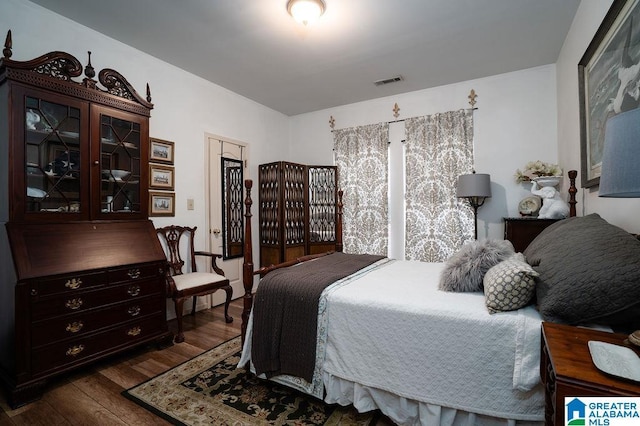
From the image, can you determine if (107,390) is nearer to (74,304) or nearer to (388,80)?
(74,304)

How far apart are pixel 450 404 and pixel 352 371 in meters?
0.52

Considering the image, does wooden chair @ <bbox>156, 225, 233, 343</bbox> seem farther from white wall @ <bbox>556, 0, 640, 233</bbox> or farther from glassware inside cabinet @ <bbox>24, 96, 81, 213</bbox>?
white wall @ <bbox>556, 0, 640, 233</bbox>

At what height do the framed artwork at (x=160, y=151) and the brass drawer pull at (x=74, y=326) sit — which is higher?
the framed artwork at (x=160, y=151)

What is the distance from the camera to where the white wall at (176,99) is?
2398 mm

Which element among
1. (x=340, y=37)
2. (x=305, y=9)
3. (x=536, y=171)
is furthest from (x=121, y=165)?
(x=536, y=171)

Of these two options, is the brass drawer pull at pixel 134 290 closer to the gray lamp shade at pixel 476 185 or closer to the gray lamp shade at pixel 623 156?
the gray lamp shade at pixel 623 156

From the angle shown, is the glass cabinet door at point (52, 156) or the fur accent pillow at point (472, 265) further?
the glass cabinet door at point (52, 156)

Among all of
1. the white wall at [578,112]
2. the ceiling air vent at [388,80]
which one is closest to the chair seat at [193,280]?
the ceiling air vent at [388,80]

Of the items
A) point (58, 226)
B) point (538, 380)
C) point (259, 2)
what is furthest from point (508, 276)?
point (58, 226)

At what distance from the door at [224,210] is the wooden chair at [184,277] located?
0.38 metres

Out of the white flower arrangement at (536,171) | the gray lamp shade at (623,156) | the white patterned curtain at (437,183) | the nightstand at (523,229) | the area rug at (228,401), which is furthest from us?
the white patterned curtain at (437,183)

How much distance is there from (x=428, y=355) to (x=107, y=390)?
214 centimetres

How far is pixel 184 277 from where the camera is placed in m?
3.05

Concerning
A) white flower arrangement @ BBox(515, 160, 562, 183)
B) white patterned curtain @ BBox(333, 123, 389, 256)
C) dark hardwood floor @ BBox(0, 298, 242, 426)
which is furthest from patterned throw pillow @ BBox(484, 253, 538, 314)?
white patterned curtain @ BBox(333, 123, 389, 256)
